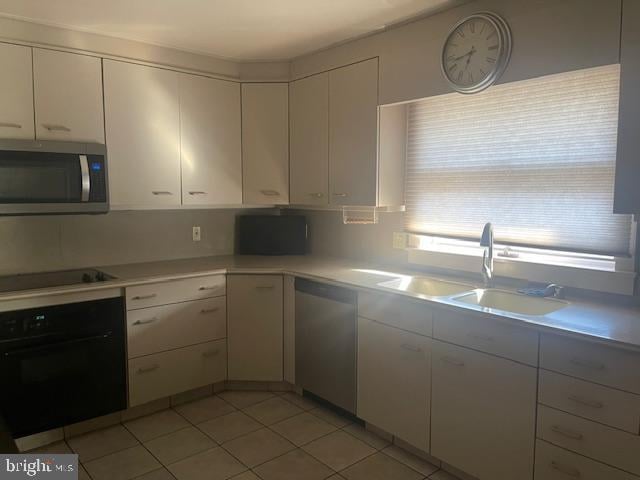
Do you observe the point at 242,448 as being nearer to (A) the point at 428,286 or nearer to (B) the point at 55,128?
(A) the point at 428,286

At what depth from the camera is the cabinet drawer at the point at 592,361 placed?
163cm

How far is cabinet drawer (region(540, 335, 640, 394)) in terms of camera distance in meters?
1.63

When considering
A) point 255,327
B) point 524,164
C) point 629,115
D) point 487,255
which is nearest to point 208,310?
point 255,327

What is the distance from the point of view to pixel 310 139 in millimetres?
3303

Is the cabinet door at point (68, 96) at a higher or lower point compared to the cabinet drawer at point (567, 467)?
higher

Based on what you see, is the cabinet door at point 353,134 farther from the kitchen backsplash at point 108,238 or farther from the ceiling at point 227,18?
the kitchen backsplash at point 108,238

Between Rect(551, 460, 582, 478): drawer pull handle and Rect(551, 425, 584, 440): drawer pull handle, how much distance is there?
117 mm

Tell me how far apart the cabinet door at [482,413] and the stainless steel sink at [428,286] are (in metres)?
0.45

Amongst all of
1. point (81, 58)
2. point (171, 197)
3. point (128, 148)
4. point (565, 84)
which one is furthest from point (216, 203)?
point (565, 84)

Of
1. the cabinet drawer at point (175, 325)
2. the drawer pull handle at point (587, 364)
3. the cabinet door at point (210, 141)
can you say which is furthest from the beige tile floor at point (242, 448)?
the cabinet door at point (210, 141)

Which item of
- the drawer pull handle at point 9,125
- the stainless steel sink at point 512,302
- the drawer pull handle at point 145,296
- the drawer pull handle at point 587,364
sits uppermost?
the drawer pull handle at point 9,125

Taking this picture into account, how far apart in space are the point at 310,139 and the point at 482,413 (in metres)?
2.05

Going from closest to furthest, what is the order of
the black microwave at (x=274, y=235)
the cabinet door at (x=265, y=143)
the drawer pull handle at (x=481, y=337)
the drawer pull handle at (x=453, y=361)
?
the drawer pull handle at (x=481, y=337), the drawer pull handle at (x=453, y=361), the cabinet door at (x=265, y=143), the black microwave at (x=274, y=235)
